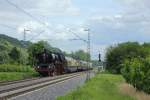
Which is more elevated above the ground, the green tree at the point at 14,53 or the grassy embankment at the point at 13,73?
the green tree at the point at 14,53

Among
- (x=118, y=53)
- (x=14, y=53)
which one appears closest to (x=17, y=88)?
Result: (x=118, y=53)

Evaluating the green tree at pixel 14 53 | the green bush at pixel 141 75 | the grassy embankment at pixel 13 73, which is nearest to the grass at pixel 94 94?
the green bush at pixel 141 75

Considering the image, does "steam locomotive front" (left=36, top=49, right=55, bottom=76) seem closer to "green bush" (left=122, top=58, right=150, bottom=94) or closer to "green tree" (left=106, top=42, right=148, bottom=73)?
"green bush" (left=122, top=58, right=150, bottom=94)

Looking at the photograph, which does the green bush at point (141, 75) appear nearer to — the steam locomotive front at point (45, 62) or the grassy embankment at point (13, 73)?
the grassy embankment at point (13, 73)

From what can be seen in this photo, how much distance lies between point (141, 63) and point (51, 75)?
92.7 feet

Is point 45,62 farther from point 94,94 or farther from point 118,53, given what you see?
point 118,53

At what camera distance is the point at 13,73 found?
214 feet

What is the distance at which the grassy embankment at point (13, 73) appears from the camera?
59634 millimetres

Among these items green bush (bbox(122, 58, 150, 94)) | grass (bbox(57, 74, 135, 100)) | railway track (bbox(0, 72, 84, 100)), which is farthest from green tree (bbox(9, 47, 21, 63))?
grass (bbox(57, 74, 135, 100))

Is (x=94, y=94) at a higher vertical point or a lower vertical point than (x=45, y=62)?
lower

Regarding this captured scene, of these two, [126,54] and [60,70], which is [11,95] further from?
[126,54]

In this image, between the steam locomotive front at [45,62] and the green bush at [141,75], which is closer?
the green bush at [141,75]

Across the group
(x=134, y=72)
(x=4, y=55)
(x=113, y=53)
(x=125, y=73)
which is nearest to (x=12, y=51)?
(x=4, y=55)

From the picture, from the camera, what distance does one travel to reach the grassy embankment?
196 ft
